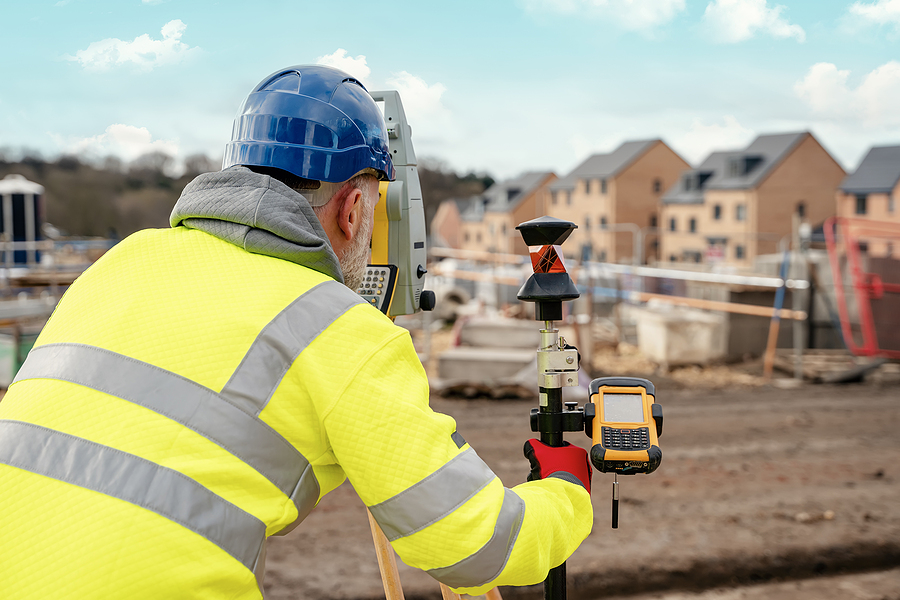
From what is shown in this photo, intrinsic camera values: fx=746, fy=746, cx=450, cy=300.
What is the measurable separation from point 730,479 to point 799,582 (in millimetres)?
1663

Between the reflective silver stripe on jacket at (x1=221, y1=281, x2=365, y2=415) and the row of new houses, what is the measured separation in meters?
33.3

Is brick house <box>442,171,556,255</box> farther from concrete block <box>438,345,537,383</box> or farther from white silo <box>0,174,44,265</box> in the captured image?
concrete block <box>438,345,537,383</box>

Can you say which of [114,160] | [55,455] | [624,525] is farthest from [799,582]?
[114,160]

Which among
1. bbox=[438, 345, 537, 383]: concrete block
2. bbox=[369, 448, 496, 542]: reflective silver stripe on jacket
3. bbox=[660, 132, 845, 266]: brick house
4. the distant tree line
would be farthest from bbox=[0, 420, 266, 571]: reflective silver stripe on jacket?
bbox=[660, 132, 845, 266]: brick house

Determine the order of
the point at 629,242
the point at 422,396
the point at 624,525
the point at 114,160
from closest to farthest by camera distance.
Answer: the point at 422,396
the point at 624,525
the point at 114,160
the point at 629,242

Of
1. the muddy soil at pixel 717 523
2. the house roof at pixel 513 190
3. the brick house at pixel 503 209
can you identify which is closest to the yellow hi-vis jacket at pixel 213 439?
the muddy soil at pixel 717 523

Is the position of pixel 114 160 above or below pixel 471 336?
above

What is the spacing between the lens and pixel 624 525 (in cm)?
471

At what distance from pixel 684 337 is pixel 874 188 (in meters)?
33.9

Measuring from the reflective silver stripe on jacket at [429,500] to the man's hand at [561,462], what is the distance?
470 millimetres

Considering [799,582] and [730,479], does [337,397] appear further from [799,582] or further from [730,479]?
[730,479]

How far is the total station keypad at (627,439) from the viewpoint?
71.7 inches

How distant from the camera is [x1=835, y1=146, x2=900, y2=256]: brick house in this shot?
1453 inches

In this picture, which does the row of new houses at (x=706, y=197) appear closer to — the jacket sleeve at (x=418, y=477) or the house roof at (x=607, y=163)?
the house roof at (x=607, y=163)
